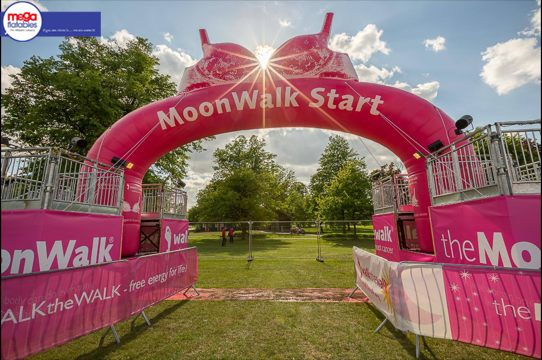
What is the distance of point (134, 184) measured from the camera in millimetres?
7449

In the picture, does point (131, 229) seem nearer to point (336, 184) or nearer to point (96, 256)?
point (96, 256)

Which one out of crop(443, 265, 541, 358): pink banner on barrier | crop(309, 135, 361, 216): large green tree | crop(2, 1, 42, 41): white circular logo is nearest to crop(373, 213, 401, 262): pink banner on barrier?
Result: crop(443, 265, 541, 358): pink banner on barrier

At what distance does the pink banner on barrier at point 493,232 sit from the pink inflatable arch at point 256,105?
225 centimetres

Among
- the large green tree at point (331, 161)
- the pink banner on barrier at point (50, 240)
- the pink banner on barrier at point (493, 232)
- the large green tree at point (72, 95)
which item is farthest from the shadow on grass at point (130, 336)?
the large green tree at point (331, 161)

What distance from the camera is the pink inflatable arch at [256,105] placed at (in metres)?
6.96

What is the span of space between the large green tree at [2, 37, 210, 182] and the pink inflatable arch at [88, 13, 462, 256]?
8008 mm

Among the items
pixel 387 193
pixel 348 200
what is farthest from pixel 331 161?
pixel 387 193

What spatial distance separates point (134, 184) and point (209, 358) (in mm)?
5686

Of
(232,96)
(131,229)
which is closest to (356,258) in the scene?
(232,96)

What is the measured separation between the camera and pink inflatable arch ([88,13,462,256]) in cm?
696

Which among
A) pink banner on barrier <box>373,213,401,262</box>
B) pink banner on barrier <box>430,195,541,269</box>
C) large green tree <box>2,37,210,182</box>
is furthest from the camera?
large green tree <box>2,37,210,182</box>

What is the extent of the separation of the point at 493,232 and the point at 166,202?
30.4ft

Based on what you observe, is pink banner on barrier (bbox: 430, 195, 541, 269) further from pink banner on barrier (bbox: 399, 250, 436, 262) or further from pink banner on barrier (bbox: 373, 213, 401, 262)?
pink banner on barrier (bbox: 373, 213, 401, 262)

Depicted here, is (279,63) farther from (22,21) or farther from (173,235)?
(173,235)
